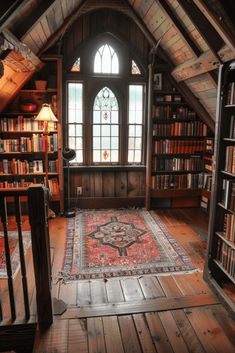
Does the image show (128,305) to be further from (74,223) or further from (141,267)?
(74,223)

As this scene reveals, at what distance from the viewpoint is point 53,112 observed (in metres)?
4.37

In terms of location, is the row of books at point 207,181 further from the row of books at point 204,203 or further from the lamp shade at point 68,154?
the lamp shade at point 68,154

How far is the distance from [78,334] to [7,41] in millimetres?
2567

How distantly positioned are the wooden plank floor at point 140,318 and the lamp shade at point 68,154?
77.3 inches

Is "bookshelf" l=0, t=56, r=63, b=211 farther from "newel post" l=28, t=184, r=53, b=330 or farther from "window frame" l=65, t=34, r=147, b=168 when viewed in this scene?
"newel post" l=28, t=184, r=53, b=330

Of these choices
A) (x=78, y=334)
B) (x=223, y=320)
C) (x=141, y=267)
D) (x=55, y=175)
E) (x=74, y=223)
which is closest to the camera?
(x=78, y=334)

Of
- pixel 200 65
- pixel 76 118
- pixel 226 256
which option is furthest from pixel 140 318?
pixel 76 118

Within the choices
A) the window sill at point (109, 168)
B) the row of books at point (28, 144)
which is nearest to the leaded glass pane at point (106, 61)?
the row of books at point (28, 144)

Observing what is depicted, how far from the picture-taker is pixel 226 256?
8.07 ft

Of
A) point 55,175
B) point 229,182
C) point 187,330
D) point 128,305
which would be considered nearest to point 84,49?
point 55,175

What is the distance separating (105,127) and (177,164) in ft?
4.72

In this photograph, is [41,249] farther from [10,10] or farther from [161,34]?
[161,34]

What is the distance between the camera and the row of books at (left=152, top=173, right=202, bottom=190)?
4.82 meters

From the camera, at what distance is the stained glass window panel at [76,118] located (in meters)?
4.61
